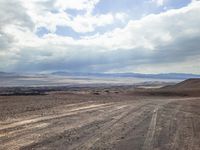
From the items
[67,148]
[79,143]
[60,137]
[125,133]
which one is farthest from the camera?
[125,133]

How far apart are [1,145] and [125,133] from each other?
5278 mm

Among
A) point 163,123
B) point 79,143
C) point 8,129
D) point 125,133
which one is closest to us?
point 79,143

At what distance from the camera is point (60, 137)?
43.3 ft

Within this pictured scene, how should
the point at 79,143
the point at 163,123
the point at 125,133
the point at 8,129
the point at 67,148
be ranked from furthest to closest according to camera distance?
1. the point at 163,123
2. the point at 8,129
3. the point at 125,133
4. the point at 79,143
5. the point at 67,148

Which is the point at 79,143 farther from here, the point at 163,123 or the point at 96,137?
the point at 163,123

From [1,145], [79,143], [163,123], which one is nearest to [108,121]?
[163,123]

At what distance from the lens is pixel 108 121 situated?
61.3 feet

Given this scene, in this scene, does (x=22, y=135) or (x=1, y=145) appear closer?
(x=1, y=145)

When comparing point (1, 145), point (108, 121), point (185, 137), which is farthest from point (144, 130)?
point (1, 145)

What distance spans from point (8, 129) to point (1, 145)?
421 centimetres

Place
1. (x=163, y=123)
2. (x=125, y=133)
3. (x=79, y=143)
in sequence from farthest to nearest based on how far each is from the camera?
(x=163, y=123) → (x=125, y=133) → (x=79, y=143)

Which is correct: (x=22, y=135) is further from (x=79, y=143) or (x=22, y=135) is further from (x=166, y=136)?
(x=166, y=136)

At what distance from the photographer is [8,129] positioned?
15508 millimetres

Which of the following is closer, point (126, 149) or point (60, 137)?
point (126, 149)
